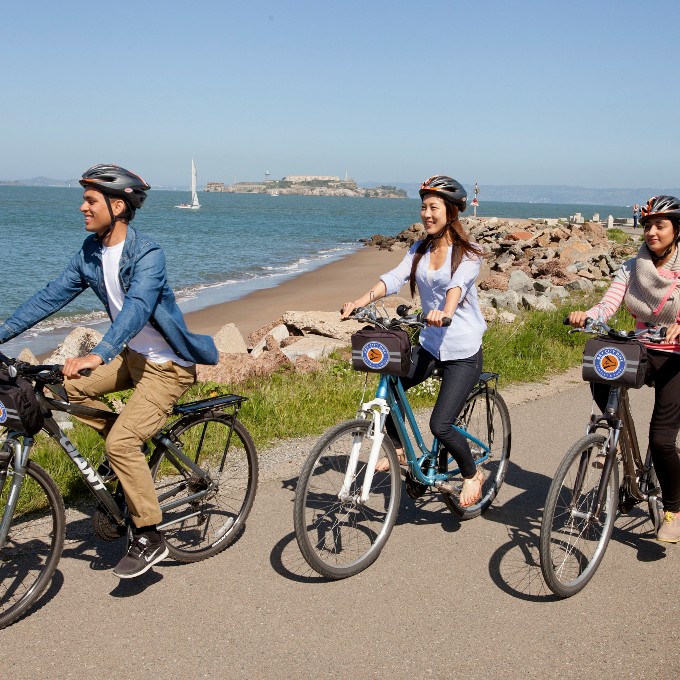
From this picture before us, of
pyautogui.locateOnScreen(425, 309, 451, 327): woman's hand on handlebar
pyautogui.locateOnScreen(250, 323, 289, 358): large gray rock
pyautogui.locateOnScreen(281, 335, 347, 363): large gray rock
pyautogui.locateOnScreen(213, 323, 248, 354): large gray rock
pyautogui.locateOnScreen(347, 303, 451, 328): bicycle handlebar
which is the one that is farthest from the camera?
pyautogui.locateOnScreen(250, 323, 289, 358): large gray rock

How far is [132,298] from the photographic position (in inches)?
155

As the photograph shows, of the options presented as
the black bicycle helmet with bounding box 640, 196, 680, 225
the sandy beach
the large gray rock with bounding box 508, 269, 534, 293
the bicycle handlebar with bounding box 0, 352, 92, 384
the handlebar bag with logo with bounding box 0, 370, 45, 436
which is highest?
the black bicycle helmet with bounding box 640, 196, 680, 225

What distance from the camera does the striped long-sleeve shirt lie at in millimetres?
4566

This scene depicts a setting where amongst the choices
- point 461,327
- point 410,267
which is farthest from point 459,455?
point 410,267

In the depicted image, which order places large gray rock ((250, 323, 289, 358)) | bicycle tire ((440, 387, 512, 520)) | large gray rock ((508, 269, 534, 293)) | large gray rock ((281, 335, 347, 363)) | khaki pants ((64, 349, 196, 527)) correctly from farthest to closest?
large gray rock ((508, 269, 534, 293)) → large gray rock ((250, 323, 289, 358)) → large gray rock ((281, 335, 347, 363)) → bicycle tire ((440, 387, 512, 520)) → khaki pants ((64, 349, 196, 527))

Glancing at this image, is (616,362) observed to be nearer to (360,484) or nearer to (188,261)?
(360,484)

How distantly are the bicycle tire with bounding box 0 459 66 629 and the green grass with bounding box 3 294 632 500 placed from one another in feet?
4.20

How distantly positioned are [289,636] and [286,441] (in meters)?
3.06

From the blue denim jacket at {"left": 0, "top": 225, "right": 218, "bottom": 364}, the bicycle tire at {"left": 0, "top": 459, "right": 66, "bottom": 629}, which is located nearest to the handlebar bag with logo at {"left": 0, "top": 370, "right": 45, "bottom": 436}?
the bicycle tire at {"left": 0, "top": 459, "right": 66, "bottom": 629}

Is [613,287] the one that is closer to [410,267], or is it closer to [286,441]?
[410,267]

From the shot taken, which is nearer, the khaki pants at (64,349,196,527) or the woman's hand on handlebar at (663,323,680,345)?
the khaki pants at (64,349,196,527)

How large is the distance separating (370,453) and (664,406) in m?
1.72

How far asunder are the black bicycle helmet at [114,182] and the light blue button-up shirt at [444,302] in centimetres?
158

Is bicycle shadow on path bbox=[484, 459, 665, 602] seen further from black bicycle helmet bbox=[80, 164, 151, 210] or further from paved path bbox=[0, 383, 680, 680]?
black bicycle helmet bbox=[80, 164, 151, 210]
